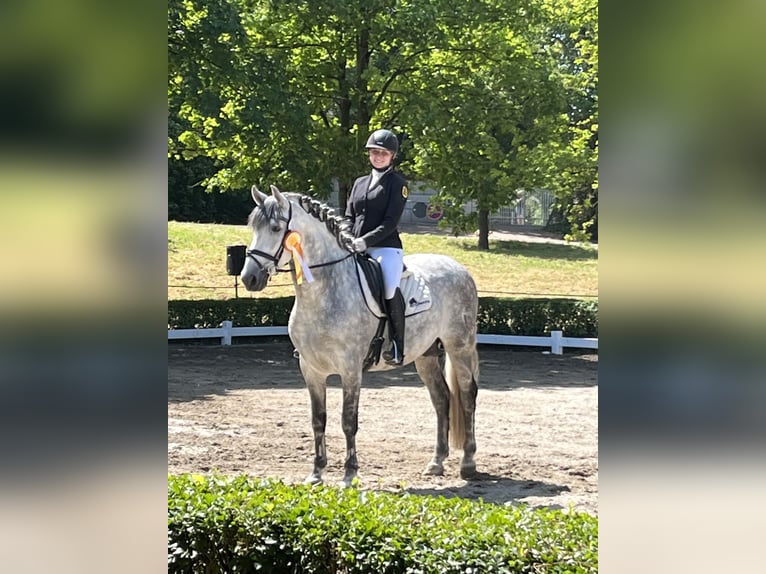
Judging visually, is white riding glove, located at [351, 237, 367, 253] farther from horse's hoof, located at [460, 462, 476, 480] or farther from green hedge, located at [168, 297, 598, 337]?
green hedge, located at [168, 297, 598, 337]

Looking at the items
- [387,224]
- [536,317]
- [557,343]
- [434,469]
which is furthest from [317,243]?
[536,317]

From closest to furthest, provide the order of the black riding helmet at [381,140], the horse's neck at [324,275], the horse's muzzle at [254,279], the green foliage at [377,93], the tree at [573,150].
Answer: the horse's muzzle at [254,279] < the horse's neck at [324,275] < the black riding helmet at [381,140] < the green foliage at [377,93] < the tree at [573,150]

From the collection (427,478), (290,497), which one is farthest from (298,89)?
(290,497)

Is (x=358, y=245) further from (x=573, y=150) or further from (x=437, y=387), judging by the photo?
(x=573, y=150)

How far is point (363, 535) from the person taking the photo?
4.39m

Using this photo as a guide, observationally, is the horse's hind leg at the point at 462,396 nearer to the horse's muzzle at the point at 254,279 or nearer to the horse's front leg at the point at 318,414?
the horse's front leg at the point at 318,414

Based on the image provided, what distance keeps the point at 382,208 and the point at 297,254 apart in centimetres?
97

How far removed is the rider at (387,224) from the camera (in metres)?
7.54

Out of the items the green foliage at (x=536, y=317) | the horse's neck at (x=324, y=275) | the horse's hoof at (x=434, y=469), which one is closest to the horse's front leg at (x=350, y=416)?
the horse's neck at (x=324, y=275)

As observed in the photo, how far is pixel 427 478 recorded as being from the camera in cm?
816

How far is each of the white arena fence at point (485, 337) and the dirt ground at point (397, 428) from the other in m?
1.13

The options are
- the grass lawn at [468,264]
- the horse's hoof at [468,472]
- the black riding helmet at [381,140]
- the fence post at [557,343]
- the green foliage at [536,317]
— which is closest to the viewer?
the black riding helmet at [381,140]
